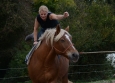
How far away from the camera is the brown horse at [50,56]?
7672 mm

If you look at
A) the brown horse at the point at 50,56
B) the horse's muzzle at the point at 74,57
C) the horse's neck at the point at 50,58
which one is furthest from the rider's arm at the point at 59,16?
the horse's muzzle at the point at 74,57

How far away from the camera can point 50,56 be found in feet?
26.3

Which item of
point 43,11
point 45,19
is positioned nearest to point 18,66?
point 45,19

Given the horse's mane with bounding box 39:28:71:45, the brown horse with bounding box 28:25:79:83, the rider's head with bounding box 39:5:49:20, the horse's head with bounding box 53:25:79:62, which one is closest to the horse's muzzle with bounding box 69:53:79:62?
the horse's head with bounding box 53:25:79:62

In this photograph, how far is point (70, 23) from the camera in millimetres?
19281

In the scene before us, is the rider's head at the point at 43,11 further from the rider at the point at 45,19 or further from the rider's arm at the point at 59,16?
the rider's arm at the point at 59,16

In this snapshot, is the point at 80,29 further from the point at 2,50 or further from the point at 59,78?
the point at 59,78

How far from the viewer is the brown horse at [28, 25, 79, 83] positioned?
7672 millimetres

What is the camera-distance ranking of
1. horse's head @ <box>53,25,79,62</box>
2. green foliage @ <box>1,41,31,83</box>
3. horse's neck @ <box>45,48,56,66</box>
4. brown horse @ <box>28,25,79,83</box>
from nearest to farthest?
1. horse's head @ <box>53,25,79,62</box>
2. brown horse @ <box>28,25,79,83</box>
3. horse's neck @ <box>45,48,56,66</box>
4. green foliage @ <box>1,41,31,83</box>

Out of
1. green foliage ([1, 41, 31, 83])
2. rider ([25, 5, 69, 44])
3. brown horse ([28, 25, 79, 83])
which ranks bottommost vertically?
green foliage ([1, 41, 31, 83])

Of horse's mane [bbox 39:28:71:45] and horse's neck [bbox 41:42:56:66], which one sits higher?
horse's mane [bbox 39:28:71:45]

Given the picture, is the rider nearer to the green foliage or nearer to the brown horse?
the brown horse

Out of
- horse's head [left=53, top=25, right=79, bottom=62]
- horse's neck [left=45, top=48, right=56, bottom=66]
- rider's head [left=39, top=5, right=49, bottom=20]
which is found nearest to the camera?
horse's head [left=53, top=25, right=79, bottom=62]

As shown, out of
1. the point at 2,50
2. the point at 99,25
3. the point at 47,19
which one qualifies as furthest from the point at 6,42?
the point at 47,19
